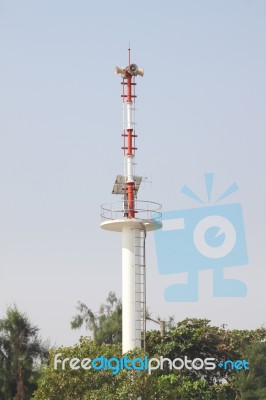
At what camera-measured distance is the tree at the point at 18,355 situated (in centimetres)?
3925

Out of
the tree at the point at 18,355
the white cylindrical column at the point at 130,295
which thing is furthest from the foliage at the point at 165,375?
the tree at the point at 18,355

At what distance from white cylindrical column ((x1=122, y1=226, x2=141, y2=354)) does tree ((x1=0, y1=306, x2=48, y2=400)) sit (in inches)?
315

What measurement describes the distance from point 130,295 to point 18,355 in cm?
878

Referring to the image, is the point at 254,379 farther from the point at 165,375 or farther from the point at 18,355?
the point at 18,355

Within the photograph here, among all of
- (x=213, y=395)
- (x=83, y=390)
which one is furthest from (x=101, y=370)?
(x=213, y=395)

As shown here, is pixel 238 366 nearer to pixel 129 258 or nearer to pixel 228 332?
pixel 228 332

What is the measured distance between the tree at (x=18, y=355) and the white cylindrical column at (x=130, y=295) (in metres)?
8.00

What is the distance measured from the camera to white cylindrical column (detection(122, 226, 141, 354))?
33031 millimetres

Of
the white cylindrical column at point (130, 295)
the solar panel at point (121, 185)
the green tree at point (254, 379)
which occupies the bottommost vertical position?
the green tree at point (254, 379)

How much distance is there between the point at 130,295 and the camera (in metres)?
33.2

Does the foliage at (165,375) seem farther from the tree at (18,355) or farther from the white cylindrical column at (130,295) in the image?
the tree at (18,355)

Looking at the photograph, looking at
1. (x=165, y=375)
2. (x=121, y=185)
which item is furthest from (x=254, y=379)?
(x=121, y=185)

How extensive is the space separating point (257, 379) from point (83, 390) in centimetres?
755

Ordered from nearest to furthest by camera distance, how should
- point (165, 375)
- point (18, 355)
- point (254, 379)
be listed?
point (254, 379) → point (165, 375) → point (18, 355)
